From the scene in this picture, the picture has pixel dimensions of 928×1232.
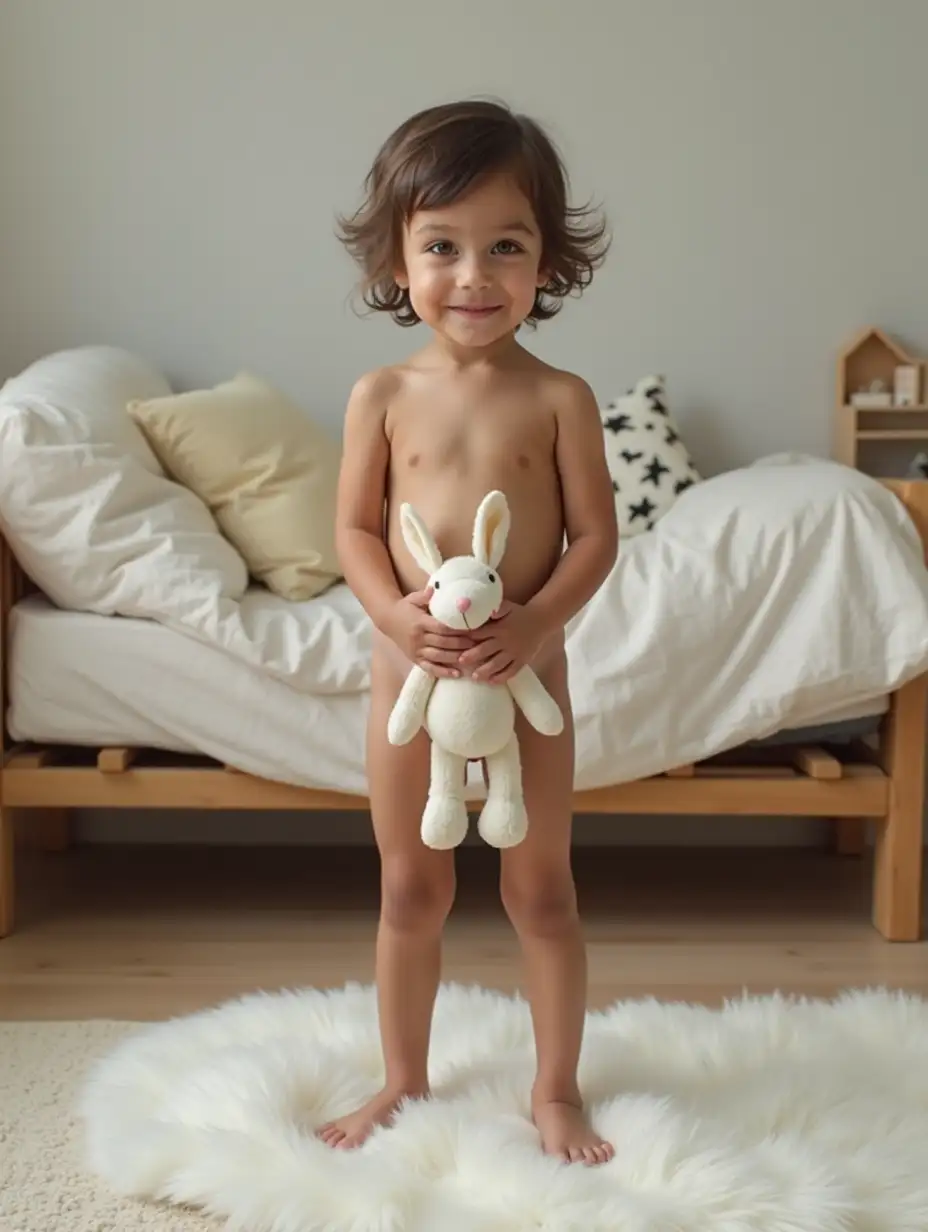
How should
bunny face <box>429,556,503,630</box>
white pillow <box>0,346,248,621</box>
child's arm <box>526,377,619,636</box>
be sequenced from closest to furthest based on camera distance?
bunny face <box>429,556,503,630</box> → child's arm <box>526,377,619,636</box> → white pillow <box>0,346,248,621</box>

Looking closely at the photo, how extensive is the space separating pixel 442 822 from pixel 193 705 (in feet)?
2.73

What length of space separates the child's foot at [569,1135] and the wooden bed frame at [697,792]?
2.35 ft

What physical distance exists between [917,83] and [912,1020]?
1.75 meters

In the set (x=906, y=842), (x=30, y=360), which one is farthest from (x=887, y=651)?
(x=30, y=360)

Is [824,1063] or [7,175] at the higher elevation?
[7,175]

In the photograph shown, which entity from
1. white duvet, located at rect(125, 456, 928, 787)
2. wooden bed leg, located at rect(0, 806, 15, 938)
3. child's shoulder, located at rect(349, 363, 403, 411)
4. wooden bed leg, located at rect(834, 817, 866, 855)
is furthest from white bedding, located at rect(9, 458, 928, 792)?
child's shoulder, located at rect(349, 363, 403, 411)

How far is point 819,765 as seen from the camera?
6.67ft

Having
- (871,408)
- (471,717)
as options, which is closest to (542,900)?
(471,717)

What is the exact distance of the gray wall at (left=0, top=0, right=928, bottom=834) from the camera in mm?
2633

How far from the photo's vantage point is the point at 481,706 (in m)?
1.24

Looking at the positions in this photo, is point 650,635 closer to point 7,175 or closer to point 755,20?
point 755,20

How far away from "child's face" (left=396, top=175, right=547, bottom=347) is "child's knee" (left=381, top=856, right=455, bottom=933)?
48 centimetres

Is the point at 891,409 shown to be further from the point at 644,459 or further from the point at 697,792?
the point at 697,792

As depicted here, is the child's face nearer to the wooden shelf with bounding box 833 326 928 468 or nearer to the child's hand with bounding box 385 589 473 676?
the child's hand with bounding box 385 589 473 676
